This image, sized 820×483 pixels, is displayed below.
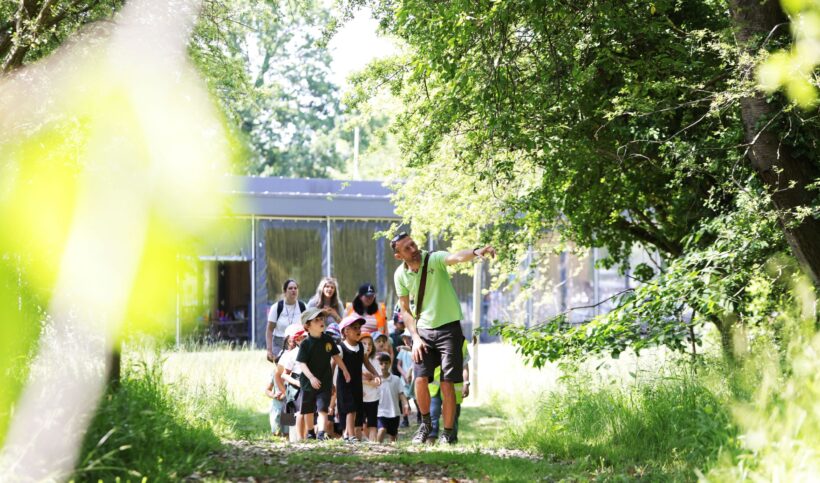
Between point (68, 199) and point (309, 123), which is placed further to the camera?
point (309, 123)

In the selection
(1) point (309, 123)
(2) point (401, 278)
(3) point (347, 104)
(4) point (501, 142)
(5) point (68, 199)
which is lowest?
(2) point (401, 278)

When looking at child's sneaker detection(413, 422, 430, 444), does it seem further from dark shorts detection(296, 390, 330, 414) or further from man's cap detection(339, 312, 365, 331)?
man's cap detection(339, 312, 365, 331)

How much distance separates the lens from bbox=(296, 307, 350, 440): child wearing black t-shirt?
30.2ft

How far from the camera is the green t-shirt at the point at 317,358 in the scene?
921 cm

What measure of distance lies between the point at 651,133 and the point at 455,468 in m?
3.60

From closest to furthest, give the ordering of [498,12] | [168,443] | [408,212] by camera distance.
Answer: [168,443] < [498,12] < [408,212]

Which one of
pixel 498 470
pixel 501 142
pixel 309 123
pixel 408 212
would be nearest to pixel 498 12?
pixel 501 142

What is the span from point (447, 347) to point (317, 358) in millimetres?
1510

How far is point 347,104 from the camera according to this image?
34.2 ft

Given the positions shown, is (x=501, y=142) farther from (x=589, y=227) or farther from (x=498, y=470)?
(x=498, y=470)

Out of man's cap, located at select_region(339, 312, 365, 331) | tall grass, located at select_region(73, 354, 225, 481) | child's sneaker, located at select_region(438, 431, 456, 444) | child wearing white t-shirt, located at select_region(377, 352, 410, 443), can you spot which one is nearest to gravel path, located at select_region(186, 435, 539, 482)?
tall grass, located at select_region(73, 354, 225, 481)

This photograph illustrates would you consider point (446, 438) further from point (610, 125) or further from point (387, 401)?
point (610, 125)

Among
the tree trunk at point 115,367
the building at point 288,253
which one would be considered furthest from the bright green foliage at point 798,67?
the building at point 288,253

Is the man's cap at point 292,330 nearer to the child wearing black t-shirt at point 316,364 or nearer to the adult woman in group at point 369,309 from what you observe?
the child wearing black t-shirt at point 316,364
